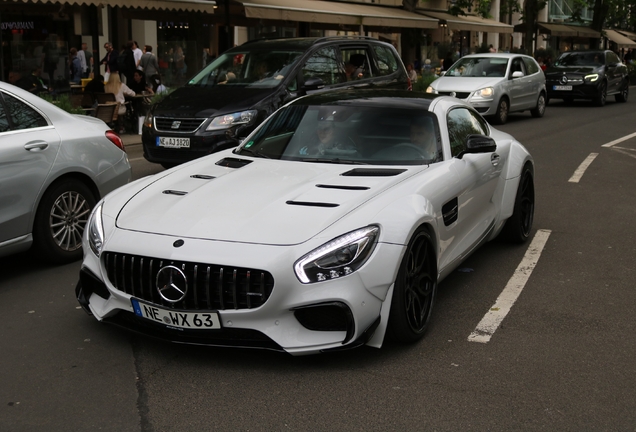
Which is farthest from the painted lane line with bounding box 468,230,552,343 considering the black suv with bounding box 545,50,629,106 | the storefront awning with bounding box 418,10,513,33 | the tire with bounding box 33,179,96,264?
the storefront awning with bounding box 418,10,513,33

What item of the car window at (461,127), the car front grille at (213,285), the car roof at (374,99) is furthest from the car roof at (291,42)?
the car front grille at (213,285)

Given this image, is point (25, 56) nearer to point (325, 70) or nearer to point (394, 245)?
point (325, 70)

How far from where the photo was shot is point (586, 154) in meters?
14.1

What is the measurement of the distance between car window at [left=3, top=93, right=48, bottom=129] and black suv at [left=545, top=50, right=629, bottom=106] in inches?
827

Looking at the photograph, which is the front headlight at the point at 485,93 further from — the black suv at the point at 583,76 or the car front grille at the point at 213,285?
the car front grille at the point at 213,285

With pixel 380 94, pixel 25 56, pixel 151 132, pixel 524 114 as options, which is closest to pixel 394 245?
pixel 380 94

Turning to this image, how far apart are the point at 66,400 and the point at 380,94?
339cm

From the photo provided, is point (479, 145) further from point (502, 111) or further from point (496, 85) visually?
point (502, 111)

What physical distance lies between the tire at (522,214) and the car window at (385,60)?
602cm

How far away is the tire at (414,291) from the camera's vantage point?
15.3ft

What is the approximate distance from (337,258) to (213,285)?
633 millimetres

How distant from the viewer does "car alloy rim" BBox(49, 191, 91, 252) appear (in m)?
6.66

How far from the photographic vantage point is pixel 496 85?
19266mm

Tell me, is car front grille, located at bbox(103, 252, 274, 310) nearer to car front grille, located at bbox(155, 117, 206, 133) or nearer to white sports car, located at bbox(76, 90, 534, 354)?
white sports car, located at bbox(76, 90, 534, 354)
